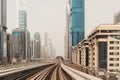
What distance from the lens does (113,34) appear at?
113 metres

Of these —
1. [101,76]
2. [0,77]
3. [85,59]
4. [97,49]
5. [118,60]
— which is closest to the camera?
[101,76]

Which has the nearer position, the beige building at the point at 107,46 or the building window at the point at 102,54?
the beige building at the point at 107,46

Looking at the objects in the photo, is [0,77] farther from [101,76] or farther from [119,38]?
[119,38]

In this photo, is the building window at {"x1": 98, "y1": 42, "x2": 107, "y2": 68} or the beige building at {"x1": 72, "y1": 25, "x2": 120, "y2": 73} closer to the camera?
the beige building at {"x1": 72, "y1": 25, "x2": 120, "y2": 73}

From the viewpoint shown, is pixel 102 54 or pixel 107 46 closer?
pixel 107 46

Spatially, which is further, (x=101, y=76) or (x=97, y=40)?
(x=97, y=40)

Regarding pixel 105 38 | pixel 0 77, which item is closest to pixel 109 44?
pixel 105 38

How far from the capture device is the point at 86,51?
564 ft

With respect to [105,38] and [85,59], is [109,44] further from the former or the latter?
[85,59]

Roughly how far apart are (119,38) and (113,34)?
2.86m

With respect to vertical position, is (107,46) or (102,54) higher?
(107,46)

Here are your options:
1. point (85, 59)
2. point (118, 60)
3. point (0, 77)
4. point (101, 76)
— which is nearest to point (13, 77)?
point (0, 77)

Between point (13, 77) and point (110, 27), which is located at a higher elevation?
point (110, 27)

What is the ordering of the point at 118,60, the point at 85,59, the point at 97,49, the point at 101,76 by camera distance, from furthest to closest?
the point at 85,59, the point at 97,49, the point at 118,60, the point at 101,76
